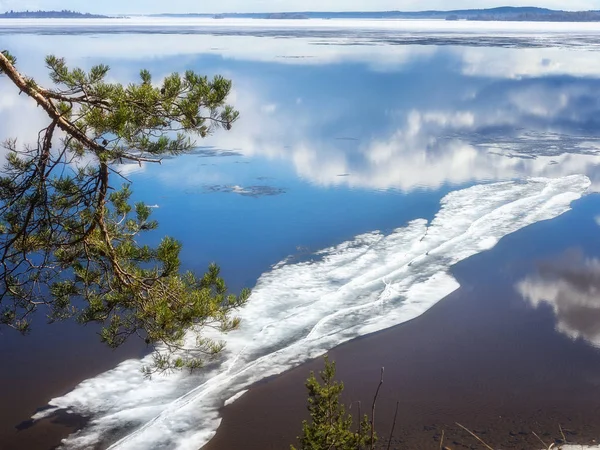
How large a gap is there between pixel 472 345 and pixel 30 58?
37.5 metres

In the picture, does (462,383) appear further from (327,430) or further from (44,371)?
(44,371)

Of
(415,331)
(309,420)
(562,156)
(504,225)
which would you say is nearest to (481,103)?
(562,156)

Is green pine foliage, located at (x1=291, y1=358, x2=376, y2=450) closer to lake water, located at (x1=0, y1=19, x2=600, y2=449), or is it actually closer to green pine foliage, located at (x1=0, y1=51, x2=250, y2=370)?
green pine foliage, located at (x1=0, y1=51, x2=250, y2=370)

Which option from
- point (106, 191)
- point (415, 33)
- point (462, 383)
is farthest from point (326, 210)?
point (415, 33)

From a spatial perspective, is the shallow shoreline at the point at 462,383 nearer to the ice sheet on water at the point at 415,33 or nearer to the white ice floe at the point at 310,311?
the white ice floe at the point at 310,311

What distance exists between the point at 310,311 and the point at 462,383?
2708mm

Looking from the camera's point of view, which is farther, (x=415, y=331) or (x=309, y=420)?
(x=415, y=331)

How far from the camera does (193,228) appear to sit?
506 inches

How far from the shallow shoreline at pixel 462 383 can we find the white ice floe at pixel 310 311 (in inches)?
11.8

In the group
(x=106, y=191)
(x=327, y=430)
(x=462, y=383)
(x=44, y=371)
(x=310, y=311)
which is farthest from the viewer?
(x=310, y=311)

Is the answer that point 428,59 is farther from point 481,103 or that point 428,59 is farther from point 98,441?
point 98,441

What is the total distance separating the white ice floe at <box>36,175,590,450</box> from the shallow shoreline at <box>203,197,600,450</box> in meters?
0.30

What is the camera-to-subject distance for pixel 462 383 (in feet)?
25.5

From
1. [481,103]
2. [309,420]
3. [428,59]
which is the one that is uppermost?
[428,59]
